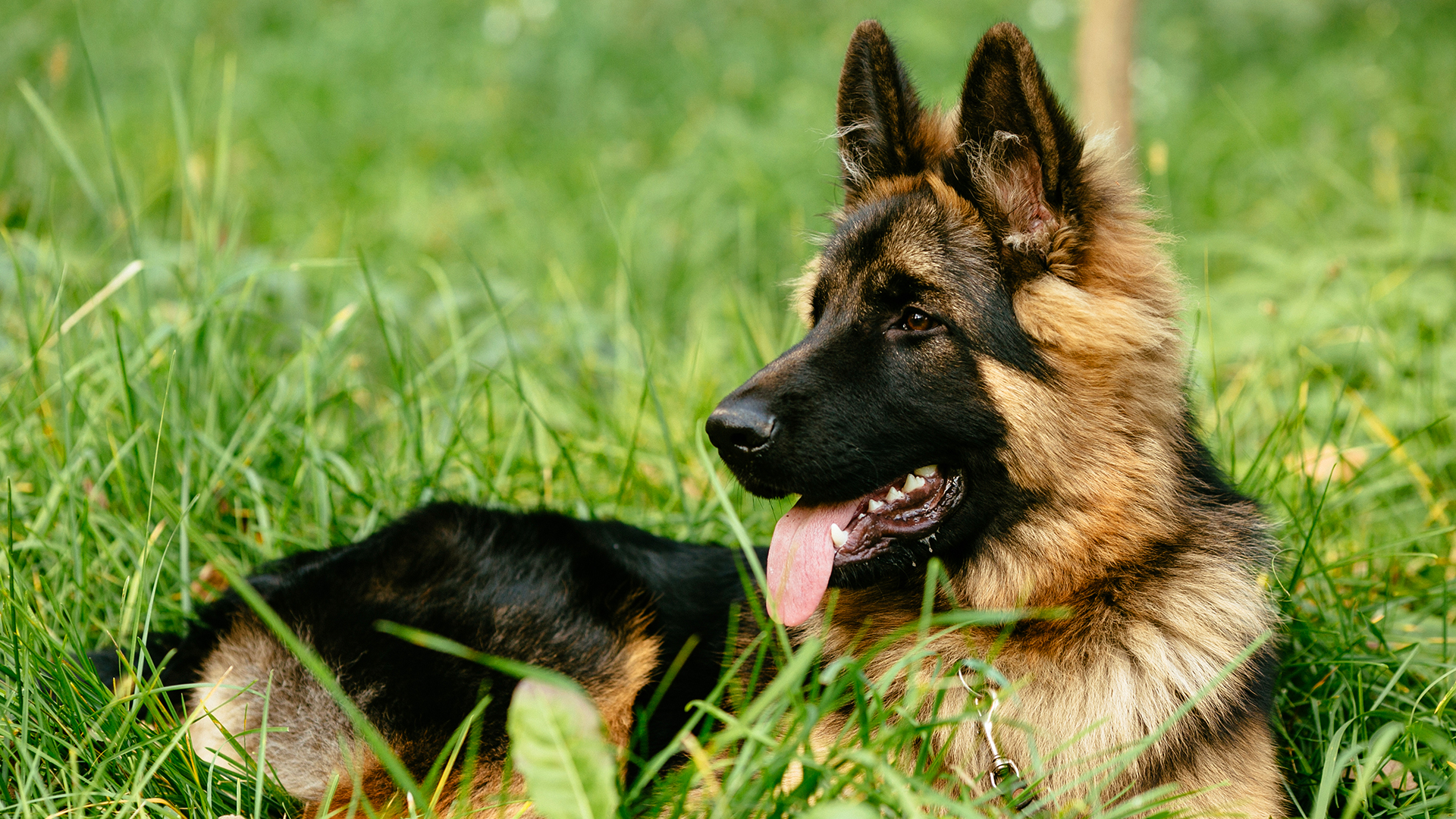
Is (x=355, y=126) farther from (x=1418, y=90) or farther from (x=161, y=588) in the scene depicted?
(x=1418, y=90)

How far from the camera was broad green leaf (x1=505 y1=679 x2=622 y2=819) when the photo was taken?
4.98 ft

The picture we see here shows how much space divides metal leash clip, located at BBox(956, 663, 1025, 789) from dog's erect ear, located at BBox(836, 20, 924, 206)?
4.70 ft

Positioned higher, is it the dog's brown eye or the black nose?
the dog's brown eye

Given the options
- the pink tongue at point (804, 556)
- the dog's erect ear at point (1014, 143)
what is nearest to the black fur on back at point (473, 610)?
the pink tongue at point (804, 556)

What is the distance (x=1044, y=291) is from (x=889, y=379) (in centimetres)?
43

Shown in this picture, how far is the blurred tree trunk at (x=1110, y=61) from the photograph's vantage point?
236 inches

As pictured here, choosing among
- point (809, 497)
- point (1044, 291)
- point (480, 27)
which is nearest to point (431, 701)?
point (809, 497)

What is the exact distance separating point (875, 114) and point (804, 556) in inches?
50.6

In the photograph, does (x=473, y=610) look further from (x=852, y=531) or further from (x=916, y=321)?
(x=916, y=321)

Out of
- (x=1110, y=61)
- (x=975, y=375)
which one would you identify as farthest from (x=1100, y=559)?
(x=1110, y=61)

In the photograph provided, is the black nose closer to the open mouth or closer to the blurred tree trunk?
the open mouth

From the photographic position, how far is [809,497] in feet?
7.96

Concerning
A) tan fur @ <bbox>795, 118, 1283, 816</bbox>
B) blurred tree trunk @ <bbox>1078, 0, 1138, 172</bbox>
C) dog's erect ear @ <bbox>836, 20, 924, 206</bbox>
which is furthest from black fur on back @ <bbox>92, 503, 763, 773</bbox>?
blurred tree trunk @ <bbox>1078, 0, 1138, 172</bbox>

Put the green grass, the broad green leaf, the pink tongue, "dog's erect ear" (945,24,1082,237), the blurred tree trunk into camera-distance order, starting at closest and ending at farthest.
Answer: the broad green leaf
"dog's erect ear" (945,24,1082,237)
the pink tongue
the green grass
the blurred tree trunk
